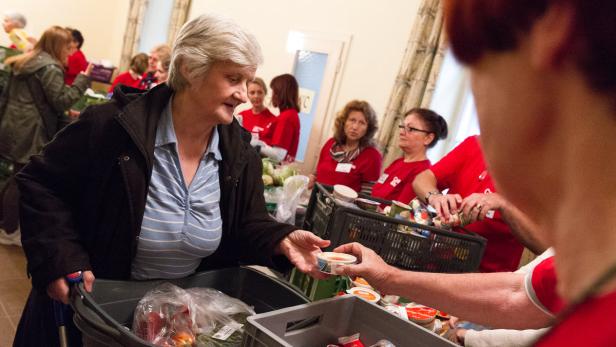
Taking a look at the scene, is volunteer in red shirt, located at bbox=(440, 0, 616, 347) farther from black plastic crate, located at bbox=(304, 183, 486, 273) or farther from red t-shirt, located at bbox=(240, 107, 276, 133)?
red t-shirt, located at bbox=(240, 107, 276, 133)

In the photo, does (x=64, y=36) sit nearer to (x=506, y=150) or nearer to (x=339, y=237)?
(x=339, y=237)

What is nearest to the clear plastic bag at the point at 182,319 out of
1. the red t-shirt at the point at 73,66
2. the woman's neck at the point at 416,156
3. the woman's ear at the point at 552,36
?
the woman's ear at the point at 552,36

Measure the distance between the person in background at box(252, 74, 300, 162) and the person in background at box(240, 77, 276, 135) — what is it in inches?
6.1

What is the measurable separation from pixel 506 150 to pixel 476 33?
108 mm

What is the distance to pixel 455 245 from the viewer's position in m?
1.77

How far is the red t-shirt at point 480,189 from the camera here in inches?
87.7

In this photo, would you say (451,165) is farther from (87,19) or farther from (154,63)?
(87,19)

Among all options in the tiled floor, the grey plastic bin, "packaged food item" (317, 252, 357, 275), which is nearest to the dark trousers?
the tiled floor

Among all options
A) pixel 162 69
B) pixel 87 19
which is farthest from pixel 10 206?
pixel 87 19

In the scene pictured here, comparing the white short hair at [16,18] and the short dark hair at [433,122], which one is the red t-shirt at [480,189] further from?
the white short hair at [16,18]

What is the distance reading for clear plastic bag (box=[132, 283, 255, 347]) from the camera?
1.23m

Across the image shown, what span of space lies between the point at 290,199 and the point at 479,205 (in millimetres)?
1255

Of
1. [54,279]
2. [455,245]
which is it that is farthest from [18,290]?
[455,245]

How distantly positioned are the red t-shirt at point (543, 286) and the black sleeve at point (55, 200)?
4.18ft
